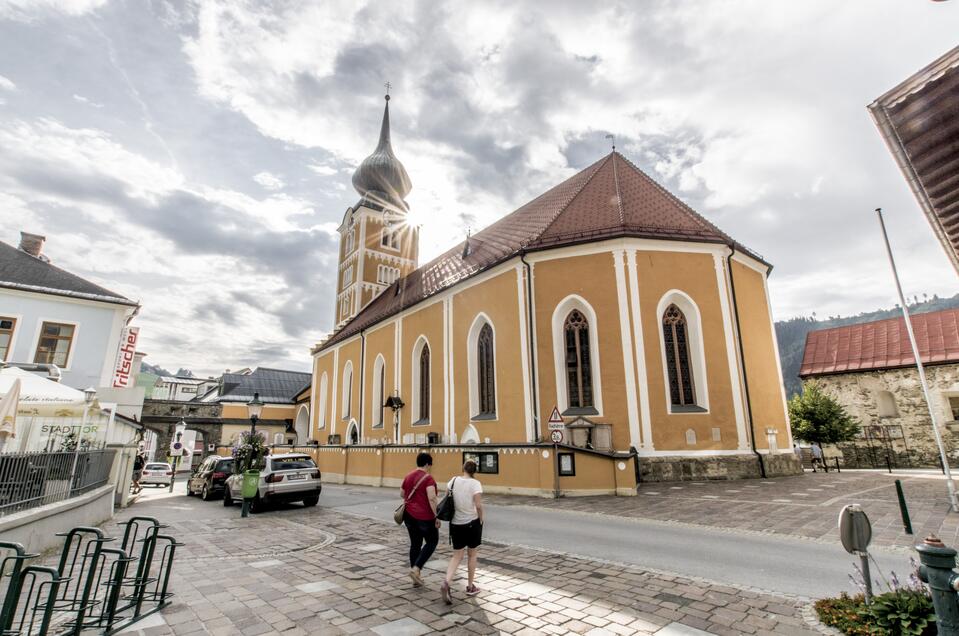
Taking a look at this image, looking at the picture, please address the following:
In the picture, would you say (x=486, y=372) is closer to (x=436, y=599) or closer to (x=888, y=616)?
(x=436, y=599)

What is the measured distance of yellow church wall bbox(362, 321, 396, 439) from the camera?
2656 centimetres

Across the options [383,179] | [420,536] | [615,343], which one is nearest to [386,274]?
[383,179]

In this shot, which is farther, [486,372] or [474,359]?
[474,359]

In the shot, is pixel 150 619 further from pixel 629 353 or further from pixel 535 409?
pixel 629 353

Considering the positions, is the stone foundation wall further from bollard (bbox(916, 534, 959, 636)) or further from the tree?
the tree

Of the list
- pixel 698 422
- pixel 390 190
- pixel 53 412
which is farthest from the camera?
pixel 390 190

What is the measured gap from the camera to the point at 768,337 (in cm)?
1938

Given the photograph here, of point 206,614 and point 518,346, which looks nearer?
point 206,614

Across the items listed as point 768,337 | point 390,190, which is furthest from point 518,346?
point 390,190

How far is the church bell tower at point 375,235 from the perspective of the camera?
42.2m

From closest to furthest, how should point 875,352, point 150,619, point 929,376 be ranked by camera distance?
point 150,619, point 929,376, point 875,352

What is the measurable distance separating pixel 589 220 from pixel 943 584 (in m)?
16.8

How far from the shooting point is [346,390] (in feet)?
109

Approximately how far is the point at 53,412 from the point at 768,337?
77.8ft
